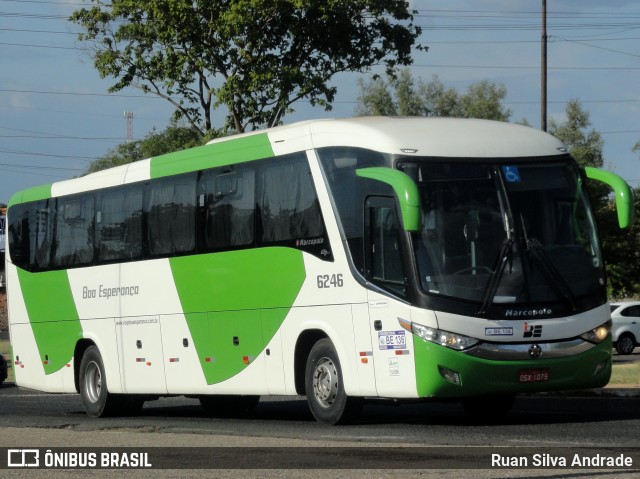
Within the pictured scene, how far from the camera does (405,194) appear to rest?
1474 centimetres

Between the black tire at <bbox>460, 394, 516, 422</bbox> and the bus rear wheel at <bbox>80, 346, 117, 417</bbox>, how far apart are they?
6.95 m

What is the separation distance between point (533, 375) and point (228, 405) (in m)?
7.33

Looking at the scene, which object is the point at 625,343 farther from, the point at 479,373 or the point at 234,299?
the point at 479,373

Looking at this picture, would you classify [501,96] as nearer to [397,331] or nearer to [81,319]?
[81,319]

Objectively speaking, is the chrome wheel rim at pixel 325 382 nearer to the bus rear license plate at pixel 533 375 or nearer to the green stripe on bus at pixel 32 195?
the bus rear license plate at pixel 533 375

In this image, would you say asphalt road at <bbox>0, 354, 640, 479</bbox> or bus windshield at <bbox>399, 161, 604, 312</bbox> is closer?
asphalt road at <bbox>0, 354, 640, 479</bbox>

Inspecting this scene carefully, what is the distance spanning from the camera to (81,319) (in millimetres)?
22641

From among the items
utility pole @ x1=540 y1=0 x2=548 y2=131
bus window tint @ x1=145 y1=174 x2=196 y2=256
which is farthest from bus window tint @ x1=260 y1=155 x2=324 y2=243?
utility pole @ x1=540 y1=0 x2=548 y2=131

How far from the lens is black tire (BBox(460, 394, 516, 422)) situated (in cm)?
1706

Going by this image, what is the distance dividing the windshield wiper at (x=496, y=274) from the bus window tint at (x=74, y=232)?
902 centimetres

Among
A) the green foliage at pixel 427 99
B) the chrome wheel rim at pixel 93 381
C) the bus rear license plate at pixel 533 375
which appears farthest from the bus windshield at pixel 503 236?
the green foliage at pixel 427 99

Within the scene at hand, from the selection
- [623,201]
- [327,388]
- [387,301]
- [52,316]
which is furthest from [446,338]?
[52,316]

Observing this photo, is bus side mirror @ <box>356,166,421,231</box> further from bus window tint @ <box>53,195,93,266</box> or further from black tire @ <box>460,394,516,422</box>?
bus window tint @ <box>53,195,93,266</box>

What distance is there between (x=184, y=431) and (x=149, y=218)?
4.63 m
